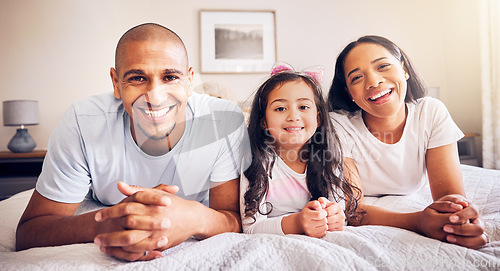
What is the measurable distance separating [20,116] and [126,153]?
1.85m

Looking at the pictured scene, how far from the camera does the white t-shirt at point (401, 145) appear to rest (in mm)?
921

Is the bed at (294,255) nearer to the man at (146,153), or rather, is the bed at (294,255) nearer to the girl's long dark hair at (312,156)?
the man at (146,153)

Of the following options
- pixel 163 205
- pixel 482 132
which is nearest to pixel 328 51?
pixel 482 132

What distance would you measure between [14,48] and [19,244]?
6.11 feet

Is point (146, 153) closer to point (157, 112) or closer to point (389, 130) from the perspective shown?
point (157, 112)

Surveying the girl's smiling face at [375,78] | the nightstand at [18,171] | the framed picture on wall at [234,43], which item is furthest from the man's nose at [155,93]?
the nightstand at [18,171]

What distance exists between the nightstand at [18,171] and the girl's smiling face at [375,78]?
206 centimetres

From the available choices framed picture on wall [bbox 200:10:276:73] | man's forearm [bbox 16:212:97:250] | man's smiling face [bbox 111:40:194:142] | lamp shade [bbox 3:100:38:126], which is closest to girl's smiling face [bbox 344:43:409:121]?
man's smiling face [bbox 111:40:194:142]

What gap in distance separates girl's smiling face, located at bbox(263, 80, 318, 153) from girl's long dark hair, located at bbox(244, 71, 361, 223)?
A: 0.02m

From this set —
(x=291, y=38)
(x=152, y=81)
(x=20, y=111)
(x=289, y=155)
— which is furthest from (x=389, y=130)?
(x=20, y=111)

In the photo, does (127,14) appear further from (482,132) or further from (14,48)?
(482,132)

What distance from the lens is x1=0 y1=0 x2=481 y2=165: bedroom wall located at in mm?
1786

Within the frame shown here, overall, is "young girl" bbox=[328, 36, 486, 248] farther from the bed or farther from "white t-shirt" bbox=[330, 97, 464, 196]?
the bed

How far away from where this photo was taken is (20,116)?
2150mm
